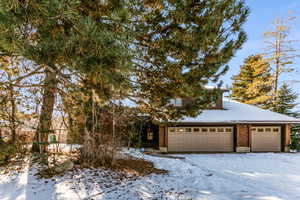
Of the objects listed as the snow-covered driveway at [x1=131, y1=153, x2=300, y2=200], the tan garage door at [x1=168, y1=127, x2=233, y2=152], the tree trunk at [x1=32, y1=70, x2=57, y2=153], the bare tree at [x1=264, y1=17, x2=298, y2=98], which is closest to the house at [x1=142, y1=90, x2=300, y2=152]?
the tan garage door at [x1=168, y1=127, x2=233, y2=152]

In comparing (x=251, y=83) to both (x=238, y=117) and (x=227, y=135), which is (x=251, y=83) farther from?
(x=227, y=135)

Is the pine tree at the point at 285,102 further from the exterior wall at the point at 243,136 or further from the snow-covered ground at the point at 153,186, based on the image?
the snow-covered ground at the point at 153,186

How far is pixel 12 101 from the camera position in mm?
4328

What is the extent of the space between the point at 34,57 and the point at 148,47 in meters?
2.57

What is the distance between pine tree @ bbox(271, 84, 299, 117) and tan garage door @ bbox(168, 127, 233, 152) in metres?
8.30

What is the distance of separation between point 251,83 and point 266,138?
9.56 meters

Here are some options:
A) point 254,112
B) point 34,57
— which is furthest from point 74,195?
point 254,112

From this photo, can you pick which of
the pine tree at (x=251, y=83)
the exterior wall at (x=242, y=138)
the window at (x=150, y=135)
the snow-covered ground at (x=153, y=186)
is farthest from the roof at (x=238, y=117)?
the pine tree at (x=251, y=83)

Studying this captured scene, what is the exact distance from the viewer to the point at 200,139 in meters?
11.7

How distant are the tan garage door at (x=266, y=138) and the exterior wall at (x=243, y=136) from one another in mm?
492

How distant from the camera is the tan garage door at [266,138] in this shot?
11867 millimetres

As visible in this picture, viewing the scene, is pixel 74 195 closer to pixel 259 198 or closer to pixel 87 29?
pixel 87 29

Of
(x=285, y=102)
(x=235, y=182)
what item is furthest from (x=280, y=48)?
(x=235, y=182)

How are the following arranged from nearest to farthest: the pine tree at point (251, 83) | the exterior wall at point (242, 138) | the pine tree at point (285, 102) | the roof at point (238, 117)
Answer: the roof at point (238, 117), the exterior wall at point (242, 138), the pine tree at point (285, 102), the pine tree at point (251, 83)
